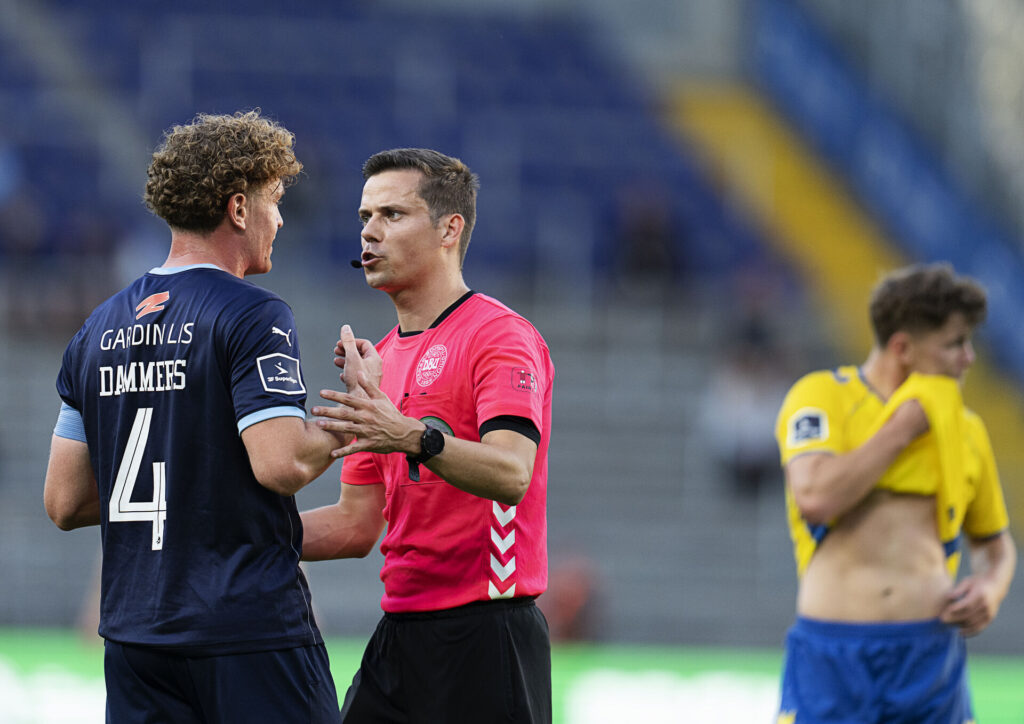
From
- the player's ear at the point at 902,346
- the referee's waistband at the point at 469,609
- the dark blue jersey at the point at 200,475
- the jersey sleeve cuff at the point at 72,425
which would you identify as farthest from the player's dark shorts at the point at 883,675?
the jersey sleeve cuff at the point at 72,425

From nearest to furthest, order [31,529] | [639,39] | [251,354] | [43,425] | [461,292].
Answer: [251,354], [461,292], [31,529], [43,425], [639,39]

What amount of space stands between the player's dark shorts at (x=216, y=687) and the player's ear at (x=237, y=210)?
3.35 ft

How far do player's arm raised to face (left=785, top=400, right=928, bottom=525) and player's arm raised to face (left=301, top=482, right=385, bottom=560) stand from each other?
1.51m

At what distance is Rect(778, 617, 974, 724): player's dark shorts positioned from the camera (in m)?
4.82

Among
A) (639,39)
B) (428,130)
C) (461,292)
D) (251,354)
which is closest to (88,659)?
(461,292)

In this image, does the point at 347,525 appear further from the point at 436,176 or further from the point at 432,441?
the point at 436,176

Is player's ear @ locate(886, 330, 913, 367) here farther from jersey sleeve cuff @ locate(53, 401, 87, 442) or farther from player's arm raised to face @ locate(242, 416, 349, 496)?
jersey sleeve cuff @ locate(53, 401, 87, 442)

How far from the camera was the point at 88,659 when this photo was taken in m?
7.55

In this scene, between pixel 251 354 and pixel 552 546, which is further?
pixel 552 546

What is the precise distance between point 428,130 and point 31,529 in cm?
691

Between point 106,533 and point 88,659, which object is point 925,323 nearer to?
point 106,533

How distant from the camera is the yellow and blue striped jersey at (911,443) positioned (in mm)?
4918

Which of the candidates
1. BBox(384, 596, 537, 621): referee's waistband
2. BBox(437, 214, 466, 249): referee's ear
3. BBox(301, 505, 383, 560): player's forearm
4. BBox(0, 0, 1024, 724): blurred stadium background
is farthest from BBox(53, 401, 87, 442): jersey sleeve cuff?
BBox(0, 0, 1024, 724): blurred stadium background

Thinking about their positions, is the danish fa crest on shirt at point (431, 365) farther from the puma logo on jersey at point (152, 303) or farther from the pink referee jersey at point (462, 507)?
the puma logo on jersey at point (152, 303)
